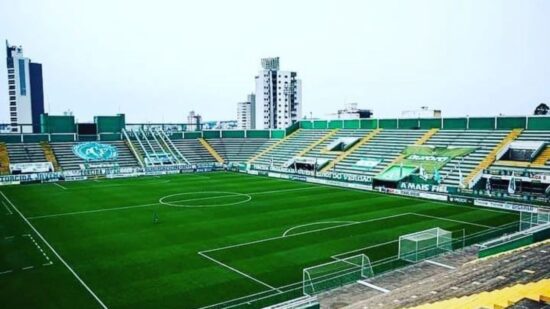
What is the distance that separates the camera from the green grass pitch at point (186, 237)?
17.6m

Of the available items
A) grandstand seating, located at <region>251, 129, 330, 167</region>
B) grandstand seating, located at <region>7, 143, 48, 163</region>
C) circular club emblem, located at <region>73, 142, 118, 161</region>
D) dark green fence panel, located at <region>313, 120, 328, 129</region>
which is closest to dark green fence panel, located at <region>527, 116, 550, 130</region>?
grandstand seating, located at <region>251, 129, 330, 167</region>

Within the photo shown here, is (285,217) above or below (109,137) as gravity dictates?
below

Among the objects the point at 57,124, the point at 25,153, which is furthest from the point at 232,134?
the point at 25,153

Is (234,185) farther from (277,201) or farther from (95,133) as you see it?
(95,133)

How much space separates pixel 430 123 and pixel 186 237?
126 feet

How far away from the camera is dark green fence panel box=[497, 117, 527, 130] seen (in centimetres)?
4525

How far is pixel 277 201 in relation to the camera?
1446 inches

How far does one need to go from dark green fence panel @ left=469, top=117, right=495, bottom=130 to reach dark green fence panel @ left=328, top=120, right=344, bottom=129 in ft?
62.7

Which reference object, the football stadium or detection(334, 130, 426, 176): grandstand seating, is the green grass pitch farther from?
detection(334, 130, 426, 176): grandstand seating

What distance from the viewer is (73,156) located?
5784 centimetres

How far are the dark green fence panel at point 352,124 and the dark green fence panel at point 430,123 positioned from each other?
9.56 m

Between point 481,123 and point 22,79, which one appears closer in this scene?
point 481,123

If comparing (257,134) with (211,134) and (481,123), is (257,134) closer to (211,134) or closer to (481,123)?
(211,134)

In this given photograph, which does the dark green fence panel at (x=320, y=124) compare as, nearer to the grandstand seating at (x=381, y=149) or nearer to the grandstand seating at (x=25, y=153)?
the grandstand seating at (x=381, y=149)
